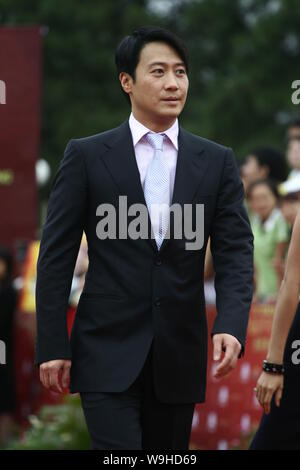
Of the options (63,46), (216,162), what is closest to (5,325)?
(216,162)

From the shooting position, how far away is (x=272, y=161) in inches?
378

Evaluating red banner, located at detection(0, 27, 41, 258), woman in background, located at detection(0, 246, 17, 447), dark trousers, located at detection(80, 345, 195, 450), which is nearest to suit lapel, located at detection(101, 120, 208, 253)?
dark trousers, located at detection(80, 345, 195, 450)

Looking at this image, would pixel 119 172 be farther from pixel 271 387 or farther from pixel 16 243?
pixel 16 243

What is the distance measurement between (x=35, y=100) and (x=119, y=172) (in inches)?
265

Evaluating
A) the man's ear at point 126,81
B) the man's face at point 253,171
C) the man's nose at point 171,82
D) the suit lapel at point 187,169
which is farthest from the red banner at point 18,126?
the man's nose at point 171,82

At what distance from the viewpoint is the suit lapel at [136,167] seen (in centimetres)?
489

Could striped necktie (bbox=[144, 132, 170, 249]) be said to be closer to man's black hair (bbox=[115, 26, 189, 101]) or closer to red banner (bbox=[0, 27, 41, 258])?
man's black hair (bbox=[115, 26, 189, 101])

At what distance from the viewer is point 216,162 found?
504 cm

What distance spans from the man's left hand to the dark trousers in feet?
0.96

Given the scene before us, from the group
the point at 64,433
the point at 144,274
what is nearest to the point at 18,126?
the point at 64,433

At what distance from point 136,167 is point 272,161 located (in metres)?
4.78

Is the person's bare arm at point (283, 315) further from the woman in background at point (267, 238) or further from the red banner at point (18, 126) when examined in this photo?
the red banner at point (18, 126)

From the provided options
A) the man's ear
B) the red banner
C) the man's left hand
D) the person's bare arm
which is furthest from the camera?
the red banner
